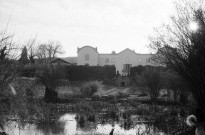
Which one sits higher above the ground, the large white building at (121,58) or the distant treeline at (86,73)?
the large white building at (121,58)

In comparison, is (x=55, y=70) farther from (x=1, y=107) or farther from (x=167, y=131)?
(x=1, y=107)

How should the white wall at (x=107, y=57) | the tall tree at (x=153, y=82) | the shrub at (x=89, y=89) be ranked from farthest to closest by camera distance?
the white wall at (x=107, y=57) < the shrub at (x=89, y=89) < the tall tree at (x=153, y=82)

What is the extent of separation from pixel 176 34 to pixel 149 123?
639 cm

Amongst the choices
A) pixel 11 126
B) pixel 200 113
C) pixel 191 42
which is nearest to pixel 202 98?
pixel 200 113

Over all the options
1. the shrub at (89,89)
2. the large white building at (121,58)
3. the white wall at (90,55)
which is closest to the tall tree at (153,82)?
the shrub at (89,89)

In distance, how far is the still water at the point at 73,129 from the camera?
52.2 ft

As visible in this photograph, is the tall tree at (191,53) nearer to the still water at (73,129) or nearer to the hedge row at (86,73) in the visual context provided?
the still water at (73,129)

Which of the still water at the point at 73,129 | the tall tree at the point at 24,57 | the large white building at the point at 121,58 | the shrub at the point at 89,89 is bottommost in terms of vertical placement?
the still water at the point at 73,129

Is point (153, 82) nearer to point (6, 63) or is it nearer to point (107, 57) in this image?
point (6, 63)

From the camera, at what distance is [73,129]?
17266mm

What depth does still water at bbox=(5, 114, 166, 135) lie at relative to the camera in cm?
1591

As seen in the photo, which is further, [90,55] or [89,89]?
[90,55]

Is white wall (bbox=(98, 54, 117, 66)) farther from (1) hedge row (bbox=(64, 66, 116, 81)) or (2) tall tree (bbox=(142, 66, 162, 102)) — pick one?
(2) tall tree (bbox=(142, 66, 162, 102))

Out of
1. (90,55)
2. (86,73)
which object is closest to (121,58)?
(90,55)
